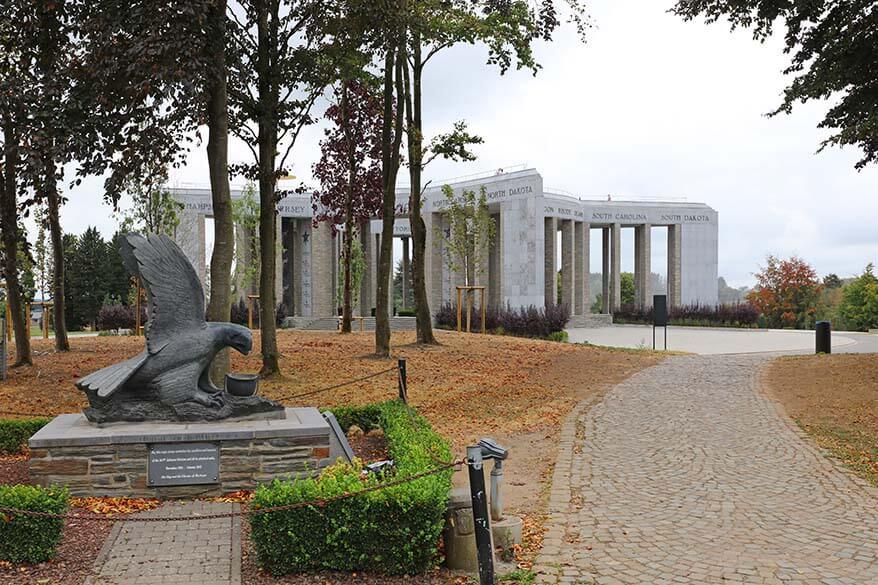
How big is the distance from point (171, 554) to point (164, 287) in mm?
2951

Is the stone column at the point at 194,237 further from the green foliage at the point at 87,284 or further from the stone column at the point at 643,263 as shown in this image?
the stone column at the point at 643,263

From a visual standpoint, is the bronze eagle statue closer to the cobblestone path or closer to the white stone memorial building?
the cobblestone path

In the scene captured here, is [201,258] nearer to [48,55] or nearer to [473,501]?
[48,55]

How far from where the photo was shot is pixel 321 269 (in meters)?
39.8

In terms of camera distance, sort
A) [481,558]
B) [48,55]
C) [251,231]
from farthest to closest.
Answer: [251,231]
[48,55]
[481,558]

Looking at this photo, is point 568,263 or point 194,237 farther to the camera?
point 568,263

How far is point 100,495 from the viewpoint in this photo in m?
6.78

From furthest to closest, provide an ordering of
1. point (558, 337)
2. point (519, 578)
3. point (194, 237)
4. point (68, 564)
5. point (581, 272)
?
point (581, 272) → point (194, 237) → point (558, 337) → point (68, 564) → point (519, 578)

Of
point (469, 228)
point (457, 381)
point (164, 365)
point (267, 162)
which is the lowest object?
point (457, 381)

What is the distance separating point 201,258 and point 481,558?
3437cm

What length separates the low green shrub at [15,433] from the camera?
8.55 metres

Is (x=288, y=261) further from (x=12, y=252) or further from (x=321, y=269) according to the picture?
(x=12, y=252)

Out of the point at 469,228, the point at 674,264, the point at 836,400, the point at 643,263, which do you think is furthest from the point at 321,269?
the point at 836,400

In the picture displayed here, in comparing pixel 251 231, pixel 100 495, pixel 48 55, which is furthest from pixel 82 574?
pixel 251 231
